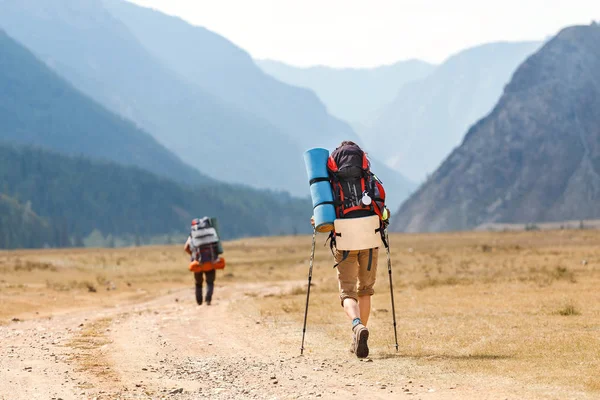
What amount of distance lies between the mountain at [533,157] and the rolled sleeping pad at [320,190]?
12834 centimetres

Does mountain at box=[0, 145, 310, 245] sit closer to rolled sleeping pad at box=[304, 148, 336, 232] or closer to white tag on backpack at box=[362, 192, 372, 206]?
rolled sleeping pad at box=[304, 148, 336, 232]

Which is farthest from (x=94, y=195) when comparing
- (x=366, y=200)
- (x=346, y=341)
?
(x=366, y=200)

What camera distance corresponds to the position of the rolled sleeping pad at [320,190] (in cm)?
1126

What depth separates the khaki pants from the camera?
11.5m

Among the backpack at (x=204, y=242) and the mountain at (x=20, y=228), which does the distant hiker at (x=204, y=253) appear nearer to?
the backpack at (x=204, y=242)

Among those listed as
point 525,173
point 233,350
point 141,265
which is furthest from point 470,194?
point 233,350

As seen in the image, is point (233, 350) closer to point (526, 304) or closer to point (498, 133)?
point (526, 304)

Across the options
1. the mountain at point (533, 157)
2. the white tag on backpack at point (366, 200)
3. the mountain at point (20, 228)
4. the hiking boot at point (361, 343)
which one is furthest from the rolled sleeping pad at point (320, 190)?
the mountain at point (533, 157)

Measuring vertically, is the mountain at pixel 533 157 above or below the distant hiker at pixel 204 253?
above

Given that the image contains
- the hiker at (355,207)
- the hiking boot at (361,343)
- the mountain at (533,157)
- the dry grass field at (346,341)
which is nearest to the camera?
the dry grass field at (346,341)

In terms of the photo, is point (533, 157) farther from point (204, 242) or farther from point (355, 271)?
point (355, 271)

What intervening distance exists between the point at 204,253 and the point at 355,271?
448 inches

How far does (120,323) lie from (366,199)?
755 cm

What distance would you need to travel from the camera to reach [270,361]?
35.4 ft
